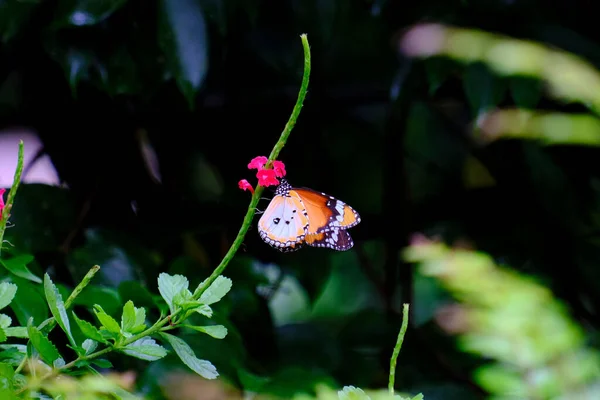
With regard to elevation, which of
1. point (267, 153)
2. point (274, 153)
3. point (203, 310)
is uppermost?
point (274, 153)

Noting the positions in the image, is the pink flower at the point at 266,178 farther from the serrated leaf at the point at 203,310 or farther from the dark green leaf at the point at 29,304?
the dark green leaf at the point at 29,304

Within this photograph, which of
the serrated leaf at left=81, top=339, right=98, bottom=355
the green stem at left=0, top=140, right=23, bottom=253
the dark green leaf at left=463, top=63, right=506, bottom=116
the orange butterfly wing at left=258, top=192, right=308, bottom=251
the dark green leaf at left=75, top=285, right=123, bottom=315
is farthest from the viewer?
the dark green leaf at left=463, top=63, right=506, bottom=116

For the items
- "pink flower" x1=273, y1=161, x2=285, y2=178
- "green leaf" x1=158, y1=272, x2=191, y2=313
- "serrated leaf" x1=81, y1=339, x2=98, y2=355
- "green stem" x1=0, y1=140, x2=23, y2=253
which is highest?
"green stem" x1=0, y1=140, x2=23, y2=253

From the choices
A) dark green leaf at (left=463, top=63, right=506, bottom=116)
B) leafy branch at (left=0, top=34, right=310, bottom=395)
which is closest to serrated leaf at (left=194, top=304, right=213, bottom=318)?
leafy branch at (left=0, top=34, right=310, bottom=395)

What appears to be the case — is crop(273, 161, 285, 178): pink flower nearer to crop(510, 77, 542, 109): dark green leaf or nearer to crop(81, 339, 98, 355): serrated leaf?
crop(81, 339, 98, 355): serrated leaf

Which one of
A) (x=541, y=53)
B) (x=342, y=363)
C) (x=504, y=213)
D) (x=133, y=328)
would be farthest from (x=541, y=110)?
(x=133, y=328)

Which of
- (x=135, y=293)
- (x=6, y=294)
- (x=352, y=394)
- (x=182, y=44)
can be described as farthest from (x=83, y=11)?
(x=352, y=394)

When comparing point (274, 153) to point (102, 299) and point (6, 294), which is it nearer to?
point (6, 294)

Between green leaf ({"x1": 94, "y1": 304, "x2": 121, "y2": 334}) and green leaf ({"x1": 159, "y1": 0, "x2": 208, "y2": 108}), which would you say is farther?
green leaf ({"x1": 159, "y1": 0, "x2": 208, "y2": 108})
